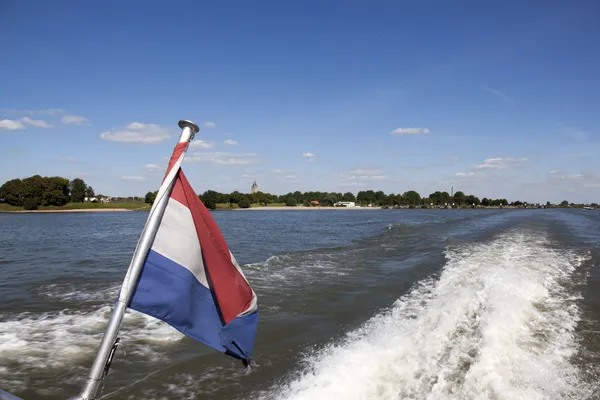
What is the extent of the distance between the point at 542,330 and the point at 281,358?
504 cm

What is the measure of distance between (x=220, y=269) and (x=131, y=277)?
0.73 m

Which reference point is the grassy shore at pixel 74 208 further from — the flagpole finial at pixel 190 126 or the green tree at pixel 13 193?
the flagpole finial at pixel 190 126

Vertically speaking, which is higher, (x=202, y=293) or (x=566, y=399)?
(x=202, y=293)

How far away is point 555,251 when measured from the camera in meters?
18.4

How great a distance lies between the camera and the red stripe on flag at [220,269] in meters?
3.07

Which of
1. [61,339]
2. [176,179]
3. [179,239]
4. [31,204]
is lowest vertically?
[61,339]

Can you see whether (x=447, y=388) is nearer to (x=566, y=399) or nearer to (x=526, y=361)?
(x=566, y=399)

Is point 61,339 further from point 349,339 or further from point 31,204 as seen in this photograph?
point 31,204

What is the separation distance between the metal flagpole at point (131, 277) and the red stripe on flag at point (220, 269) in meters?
0.29

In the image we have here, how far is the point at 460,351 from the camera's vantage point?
6.07 metres

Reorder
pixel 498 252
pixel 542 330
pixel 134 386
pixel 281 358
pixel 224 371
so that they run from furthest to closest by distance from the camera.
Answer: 1. pixel 498 252
2. pixel 542 330
3. pixel 281 358
4. pixel 224 371
5. pixel 134 386

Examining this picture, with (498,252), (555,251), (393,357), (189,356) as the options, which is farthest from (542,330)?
(555,251)

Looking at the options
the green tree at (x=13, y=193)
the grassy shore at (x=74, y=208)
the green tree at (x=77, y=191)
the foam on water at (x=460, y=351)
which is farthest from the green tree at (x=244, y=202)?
the foam on water at (x=460, y=351)

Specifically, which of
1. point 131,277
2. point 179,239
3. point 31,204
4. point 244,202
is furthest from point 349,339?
point 244,202
